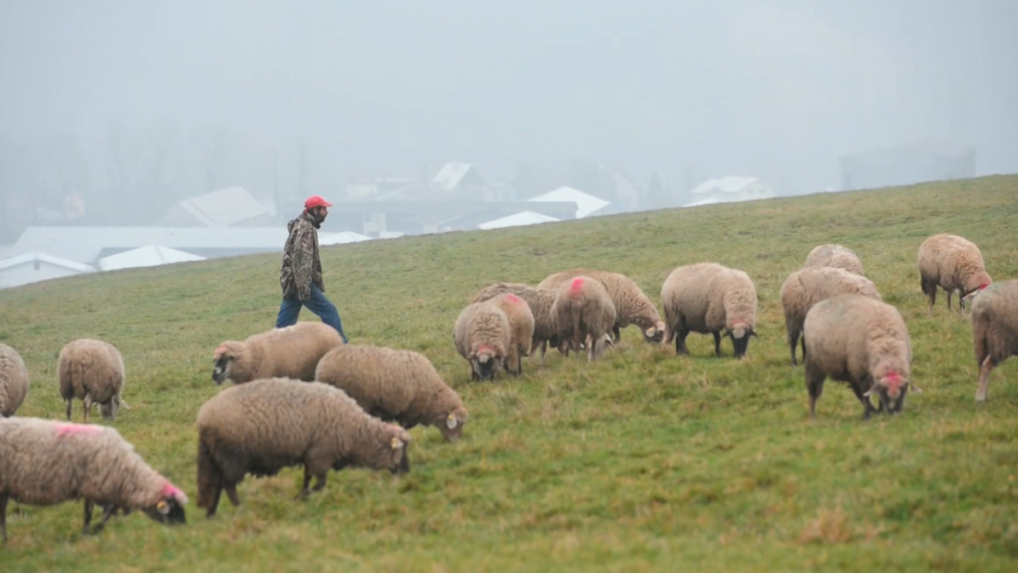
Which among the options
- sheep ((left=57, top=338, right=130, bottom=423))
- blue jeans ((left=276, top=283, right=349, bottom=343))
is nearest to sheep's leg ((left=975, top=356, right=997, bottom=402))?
blue jeans ((left=276, top=283, right=349, bottom=343))

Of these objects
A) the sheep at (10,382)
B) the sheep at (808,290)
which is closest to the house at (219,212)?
the sheep at (10,382)

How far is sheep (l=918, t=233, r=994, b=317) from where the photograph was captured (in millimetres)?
17859

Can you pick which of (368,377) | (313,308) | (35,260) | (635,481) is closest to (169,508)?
(368,377)

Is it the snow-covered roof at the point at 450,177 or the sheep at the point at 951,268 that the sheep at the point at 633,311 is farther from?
the snow-covered roof at the point at 450,177

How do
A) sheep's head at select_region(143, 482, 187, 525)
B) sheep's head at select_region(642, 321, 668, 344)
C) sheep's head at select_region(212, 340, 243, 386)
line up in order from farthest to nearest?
sheep's head at select_region(642, 321, 668, 344)
sheep's head at select_region(212, 340, 243, 386)
sheep's head at select_region(143, 482, 187, 525)

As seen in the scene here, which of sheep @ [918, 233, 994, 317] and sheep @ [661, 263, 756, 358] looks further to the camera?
sheep @ [918, 233, 994, 317]

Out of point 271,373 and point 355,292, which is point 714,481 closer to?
point 271,373

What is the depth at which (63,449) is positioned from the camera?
34.5 ft

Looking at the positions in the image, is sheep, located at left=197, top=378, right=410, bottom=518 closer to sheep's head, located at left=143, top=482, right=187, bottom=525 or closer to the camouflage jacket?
sheep's head, located at left=143, top=482, right=187, bottom=525

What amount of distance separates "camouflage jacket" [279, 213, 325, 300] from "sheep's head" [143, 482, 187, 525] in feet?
20.1

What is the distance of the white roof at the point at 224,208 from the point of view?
174 meters

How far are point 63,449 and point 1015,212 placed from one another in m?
30.3

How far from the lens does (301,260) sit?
53.3 feet

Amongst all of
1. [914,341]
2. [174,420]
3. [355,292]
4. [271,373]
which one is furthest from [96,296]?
[914,341]
